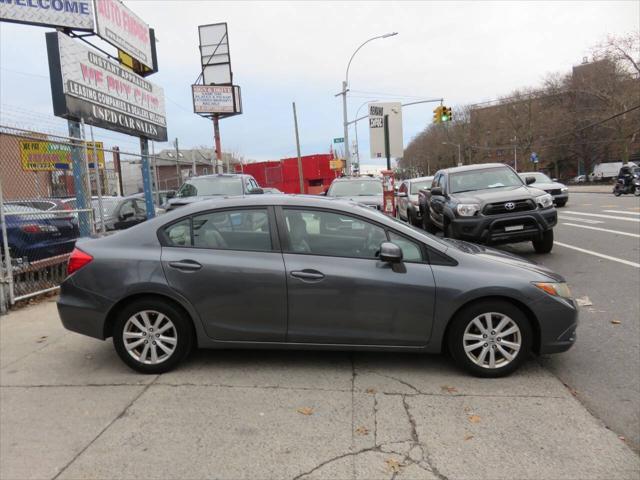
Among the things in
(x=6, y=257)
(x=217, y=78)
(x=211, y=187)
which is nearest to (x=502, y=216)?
(x=211, y=187)

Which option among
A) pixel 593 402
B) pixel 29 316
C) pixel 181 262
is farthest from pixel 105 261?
pixel 593 402

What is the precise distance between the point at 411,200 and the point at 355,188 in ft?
11.3

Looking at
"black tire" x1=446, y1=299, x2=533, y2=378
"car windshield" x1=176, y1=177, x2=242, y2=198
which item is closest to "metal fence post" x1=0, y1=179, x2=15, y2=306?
"car windshield" x1=176, y1=177, x2=242, y2=198

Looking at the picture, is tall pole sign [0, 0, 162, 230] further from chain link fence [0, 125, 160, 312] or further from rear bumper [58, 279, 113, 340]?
rear bumper [58, 279, 113, 340]

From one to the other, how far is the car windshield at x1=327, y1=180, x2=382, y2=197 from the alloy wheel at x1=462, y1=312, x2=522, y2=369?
863cm

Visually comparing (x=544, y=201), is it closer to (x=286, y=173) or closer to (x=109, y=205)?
(x=109, y=205)

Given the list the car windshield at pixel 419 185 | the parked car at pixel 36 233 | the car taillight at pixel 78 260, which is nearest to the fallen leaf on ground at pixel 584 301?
the car taillight at pixel 78 260

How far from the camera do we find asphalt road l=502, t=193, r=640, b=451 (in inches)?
144

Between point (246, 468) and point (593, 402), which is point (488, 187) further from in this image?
point (246, 468)

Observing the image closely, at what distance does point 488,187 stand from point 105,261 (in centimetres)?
766

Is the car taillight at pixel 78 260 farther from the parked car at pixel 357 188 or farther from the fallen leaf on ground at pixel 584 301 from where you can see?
the parked car at pixel 357 188

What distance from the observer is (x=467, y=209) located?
8695 millimetres

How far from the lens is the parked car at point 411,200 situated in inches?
607

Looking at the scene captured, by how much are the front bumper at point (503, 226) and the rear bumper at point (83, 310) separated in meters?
6.20
